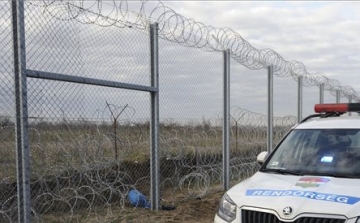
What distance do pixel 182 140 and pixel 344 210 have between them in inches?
256

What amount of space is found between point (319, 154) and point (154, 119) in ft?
11.5

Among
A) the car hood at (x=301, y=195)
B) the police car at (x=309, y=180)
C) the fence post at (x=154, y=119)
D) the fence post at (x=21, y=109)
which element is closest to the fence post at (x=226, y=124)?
the fence post at (x=154, y=119)

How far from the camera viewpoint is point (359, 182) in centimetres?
477

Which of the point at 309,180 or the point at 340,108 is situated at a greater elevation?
the point at 340,108

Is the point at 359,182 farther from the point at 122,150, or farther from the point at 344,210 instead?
the point at 122,150

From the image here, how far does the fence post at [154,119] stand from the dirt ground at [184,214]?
1.04 ft

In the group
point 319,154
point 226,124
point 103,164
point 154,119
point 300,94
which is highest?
point 300,94

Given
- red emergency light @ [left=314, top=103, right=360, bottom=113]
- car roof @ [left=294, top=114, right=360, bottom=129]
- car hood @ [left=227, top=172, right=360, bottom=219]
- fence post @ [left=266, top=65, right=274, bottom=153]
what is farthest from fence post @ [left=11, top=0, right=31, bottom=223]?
fence post @ [left=266, top=65, right=274, bottom=153]

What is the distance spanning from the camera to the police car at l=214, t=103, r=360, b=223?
4309mm

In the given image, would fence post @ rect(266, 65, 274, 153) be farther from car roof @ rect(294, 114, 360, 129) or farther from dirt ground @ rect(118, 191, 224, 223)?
car roof @ rect(294, 114, 360, 129)

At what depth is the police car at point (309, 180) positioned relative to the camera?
4.31m

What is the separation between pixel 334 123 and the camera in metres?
5.87

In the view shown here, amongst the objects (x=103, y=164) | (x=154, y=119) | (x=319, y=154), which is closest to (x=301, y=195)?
(x=319, y=154)

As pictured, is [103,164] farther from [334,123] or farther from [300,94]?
[300,94]
